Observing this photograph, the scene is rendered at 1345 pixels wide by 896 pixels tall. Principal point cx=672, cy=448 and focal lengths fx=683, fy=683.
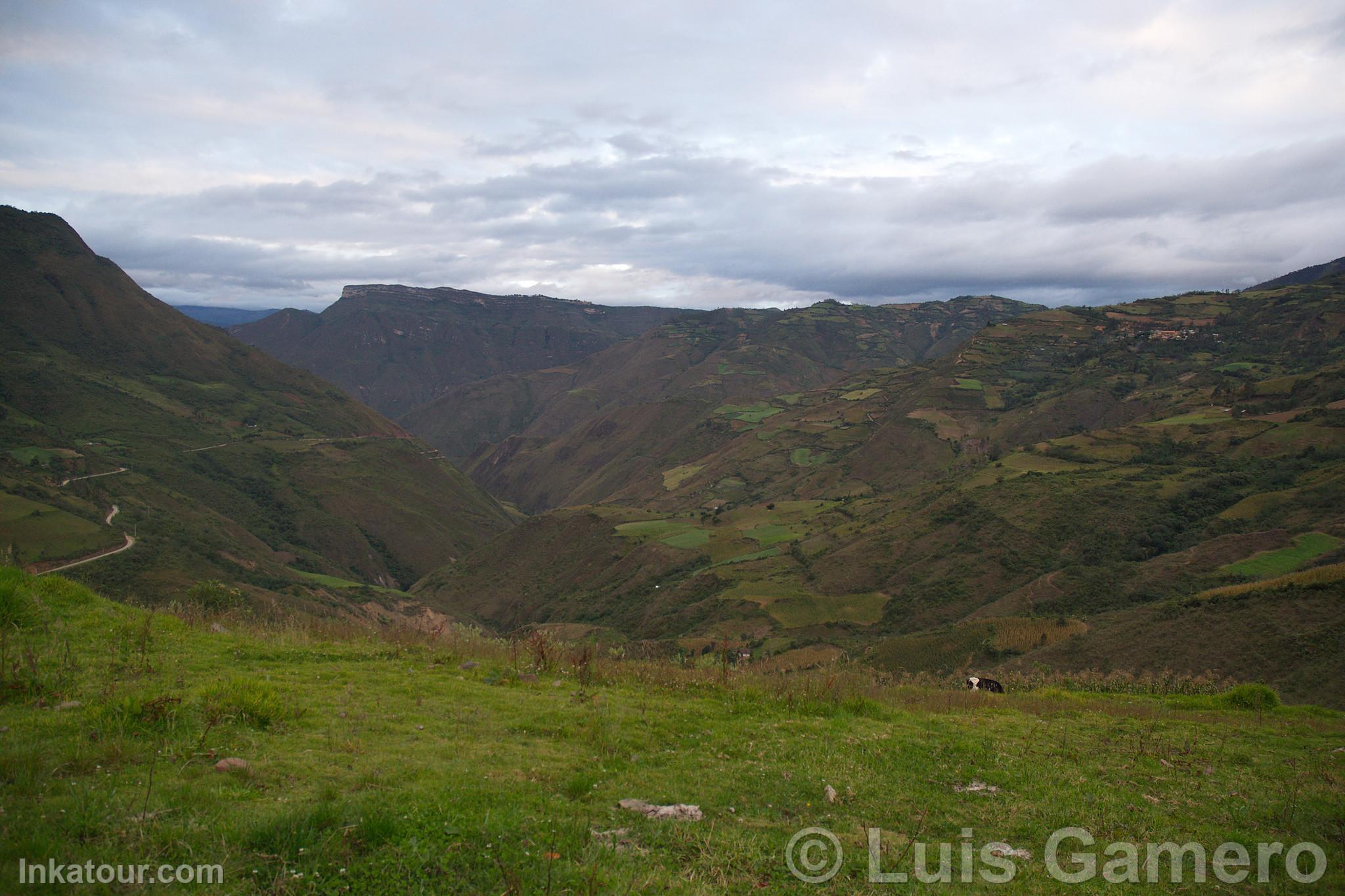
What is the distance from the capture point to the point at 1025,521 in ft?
198

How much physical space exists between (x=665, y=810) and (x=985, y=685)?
15.7 m

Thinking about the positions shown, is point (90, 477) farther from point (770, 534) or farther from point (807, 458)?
point (807, 458)

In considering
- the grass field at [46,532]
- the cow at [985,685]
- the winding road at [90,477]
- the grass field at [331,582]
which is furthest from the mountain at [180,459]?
the cow at [985,685]

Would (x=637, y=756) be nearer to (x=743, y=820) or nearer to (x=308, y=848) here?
(x=743, y=820)

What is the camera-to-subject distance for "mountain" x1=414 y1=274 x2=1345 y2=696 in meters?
38.1

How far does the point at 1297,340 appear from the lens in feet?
397

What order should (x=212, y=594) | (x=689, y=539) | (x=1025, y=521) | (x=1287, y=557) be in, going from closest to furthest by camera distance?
(x=212, y=594) < (x=1287, y=557) < (x=1025, y=521) < (x=689, y=539)

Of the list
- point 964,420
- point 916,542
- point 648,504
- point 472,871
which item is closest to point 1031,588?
point 916,542

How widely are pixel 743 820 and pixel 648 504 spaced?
131 meters

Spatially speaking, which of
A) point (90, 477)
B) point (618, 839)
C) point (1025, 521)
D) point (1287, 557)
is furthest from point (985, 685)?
point (90, 477)

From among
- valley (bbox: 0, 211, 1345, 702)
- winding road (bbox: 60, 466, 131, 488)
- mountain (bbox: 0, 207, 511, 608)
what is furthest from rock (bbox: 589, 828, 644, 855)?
winding road (bbox: 60, 466, 131, 488)

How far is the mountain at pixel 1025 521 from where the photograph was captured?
125 feet

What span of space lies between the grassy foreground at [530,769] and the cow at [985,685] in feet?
16.6

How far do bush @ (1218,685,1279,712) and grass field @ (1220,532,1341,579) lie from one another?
29518mm
